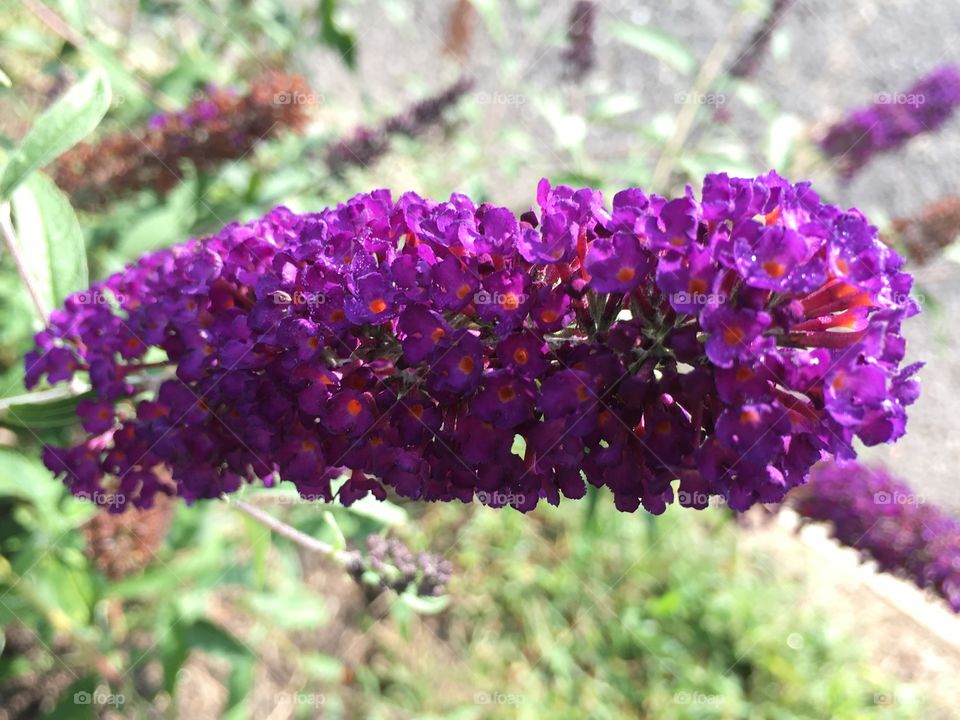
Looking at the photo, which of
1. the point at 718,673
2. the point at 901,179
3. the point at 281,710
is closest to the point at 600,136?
the point at 901,179

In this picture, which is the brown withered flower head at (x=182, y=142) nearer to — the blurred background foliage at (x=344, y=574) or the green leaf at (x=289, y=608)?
the blurred background foliage at (x=344, y=574)

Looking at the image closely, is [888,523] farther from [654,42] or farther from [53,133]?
[53,133]

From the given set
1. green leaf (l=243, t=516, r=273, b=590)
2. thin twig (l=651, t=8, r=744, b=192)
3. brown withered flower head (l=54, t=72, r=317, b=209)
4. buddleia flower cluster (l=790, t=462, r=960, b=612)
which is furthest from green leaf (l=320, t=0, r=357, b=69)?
buddleia flower cluster (l=790, t=462, r=960, b=612)

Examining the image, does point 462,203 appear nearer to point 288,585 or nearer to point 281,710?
point 288,585

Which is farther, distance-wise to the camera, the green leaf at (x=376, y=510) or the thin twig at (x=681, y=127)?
the thin twig at (x=681, y=127)

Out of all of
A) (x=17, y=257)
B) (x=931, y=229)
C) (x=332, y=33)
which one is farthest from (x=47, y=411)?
(x=931, y=229)

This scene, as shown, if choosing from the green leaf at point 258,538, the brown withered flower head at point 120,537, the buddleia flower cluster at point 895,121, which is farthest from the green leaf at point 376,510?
the buddleia flower cluster at point 895,121
